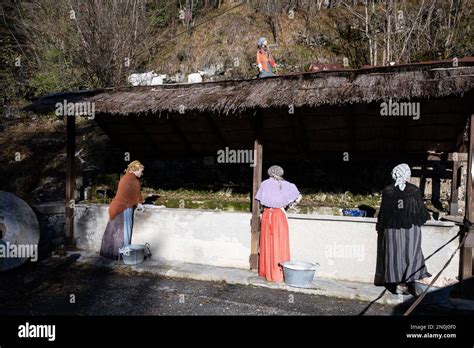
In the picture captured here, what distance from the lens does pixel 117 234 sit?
7.03m

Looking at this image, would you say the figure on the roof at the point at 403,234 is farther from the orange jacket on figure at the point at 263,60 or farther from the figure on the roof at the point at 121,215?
the figure on the roof at the point at 121,215

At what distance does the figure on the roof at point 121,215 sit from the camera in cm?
702

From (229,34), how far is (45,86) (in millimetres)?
7111

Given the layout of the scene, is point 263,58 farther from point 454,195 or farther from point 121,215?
point 454,195

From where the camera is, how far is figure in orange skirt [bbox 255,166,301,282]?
596 cm

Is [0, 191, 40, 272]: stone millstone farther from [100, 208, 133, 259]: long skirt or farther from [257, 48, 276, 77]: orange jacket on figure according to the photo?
[257, 48, 276, 77]: orange jacket on figure

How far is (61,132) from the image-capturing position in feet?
42.6

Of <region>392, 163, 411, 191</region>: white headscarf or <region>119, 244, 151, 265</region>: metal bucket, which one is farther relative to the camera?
<region>119, 244, 151, 265</region>: metal bucket

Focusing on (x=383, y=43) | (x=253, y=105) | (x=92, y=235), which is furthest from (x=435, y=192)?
(x=92, y=235)

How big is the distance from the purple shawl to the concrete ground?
120 centimetres

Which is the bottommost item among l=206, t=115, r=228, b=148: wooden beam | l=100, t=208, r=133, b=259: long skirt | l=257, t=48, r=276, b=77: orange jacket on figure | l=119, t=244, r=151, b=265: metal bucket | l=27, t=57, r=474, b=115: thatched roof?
l=119, t=244, r=151, b=265: metal bucket

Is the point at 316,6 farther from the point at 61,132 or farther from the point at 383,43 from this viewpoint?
the point at 61,132

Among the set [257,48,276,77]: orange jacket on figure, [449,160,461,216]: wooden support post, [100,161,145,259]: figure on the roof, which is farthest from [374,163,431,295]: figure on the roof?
[100,161,145,259]: figure on the roof

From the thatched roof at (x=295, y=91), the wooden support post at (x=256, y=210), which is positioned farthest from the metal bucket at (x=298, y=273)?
the thatched roof at (x=295, y=91)
